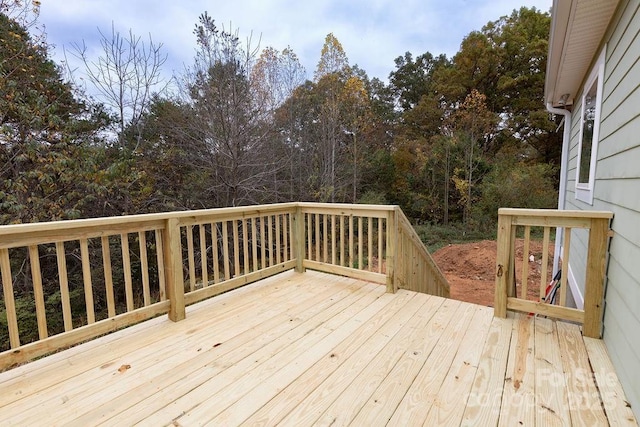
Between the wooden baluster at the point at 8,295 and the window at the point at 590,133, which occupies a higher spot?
the window at the point at 590,133

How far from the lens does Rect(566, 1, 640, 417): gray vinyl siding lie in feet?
5.35

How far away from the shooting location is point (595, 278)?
221 cm

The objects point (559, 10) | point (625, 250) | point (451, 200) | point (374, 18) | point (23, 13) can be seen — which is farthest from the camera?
point (451, 200)

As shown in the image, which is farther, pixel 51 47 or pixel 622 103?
pixel 51 47

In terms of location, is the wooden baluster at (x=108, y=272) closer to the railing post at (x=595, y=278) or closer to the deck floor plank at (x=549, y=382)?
the deck floor plank at (x=549, y=382)

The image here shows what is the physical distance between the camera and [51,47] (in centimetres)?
565

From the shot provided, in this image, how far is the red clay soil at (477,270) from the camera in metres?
6.23

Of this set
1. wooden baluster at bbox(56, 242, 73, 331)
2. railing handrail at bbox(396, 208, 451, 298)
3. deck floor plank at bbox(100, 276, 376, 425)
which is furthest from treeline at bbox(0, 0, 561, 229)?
deck floor plank at bbox(100, 276, 376, 425)

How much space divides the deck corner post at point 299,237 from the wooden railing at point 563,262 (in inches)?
86.8

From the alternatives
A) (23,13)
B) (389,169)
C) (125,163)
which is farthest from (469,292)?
(23,13)

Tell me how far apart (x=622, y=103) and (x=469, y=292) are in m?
4.94

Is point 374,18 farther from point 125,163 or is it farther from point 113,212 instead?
point 113,212

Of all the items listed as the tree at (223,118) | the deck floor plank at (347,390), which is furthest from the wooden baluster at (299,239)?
the tree at (223,118)

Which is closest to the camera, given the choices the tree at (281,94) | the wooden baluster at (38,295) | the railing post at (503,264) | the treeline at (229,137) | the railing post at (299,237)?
the wooden baluster at (38,295)
